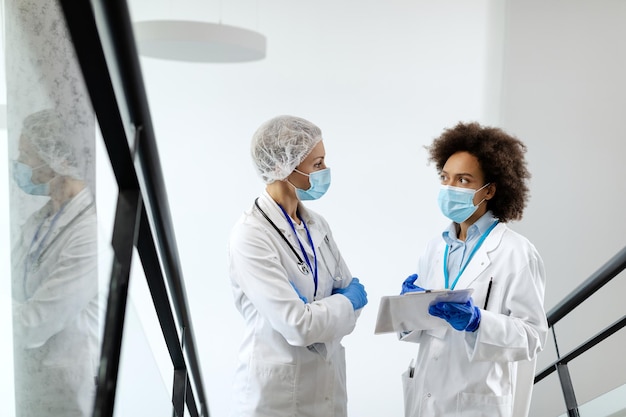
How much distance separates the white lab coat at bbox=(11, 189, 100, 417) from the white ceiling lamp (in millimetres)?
2975

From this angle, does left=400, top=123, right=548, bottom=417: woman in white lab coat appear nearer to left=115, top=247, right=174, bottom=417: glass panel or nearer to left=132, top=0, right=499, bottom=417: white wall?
left=115, top=247, right=174, bottom=417: glass panel

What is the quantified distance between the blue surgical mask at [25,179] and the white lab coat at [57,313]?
33 millimetres

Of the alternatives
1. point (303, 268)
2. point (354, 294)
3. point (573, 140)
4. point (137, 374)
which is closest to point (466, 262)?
point (354, 294)

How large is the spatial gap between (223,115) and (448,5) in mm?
1812

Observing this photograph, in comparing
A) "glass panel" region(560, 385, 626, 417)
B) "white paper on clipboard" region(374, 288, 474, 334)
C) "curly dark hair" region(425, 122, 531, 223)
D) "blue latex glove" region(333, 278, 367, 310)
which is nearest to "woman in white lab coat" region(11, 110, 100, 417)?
"white paper on clipboard" region(374, 288, 474, 334)

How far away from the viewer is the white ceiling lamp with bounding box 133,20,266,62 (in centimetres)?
396

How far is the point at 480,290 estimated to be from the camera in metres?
2.42

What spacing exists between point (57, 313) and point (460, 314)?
1463mm

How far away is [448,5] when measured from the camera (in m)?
4.97

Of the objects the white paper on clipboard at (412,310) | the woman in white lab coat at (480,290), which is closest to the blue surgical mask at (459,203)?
the woman in white lab coat at (480,290)

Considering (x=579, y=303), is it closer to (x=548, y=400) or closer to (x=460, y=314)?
(x=460, y=314)

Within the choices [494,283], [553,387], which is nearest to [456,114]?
[553,387]

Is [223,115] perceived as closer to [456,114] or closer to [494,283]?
[456,114]

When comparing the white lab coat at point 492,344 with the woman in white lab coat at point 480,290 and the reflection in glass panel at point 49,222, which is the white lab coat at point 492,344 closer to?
the woman in white lab coat at point 480,290
